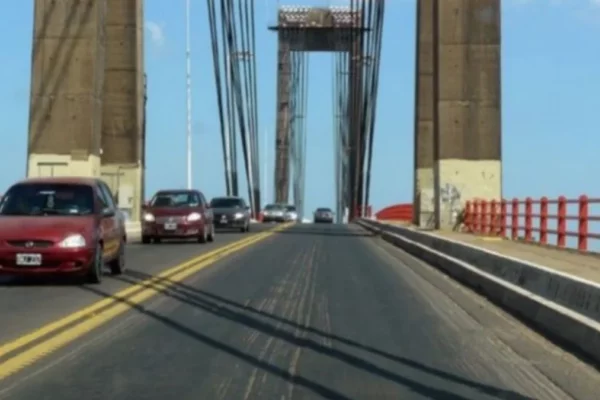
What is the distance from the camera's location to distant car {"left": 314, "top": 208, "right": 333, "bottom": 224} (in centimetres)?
9988

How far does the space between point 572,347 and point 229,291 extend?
22.4 feet

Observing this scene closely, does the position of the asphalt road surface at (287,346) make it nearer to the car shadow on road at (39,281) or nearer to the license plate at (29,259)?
the license plate at (29,259)

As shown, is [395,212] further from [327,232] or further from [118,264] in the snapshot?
[118,264]

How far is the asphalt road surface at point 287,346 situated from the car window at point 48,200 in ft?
4.13

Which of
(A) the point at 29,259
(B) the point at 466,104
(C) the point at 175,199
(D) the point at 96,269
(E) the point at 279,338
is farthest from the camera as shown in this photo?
(B) the point at 466,104

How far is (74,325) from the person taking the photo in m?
12.9

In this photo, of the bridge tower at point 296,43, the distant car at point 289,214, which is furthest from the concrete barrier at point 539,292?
the bridge tower at point 296,43

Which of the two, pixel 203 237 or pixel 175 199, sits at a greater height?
pixel 175 199

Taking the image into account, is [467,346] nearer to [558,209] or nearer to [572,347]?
[572,347]

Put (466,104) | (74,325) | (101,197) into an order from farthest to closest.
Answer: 1. (466,104)
2. (101,197)
3. (74,325)

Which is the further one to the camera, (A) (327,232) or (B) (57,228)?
(A) (327,232)

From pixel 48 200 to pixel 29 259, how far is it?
61.6 inches

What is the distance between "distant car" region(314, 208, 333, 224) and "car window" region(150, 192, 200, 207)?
62917mm

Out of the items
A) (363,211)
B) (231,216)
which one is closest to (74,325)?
(231,216)
